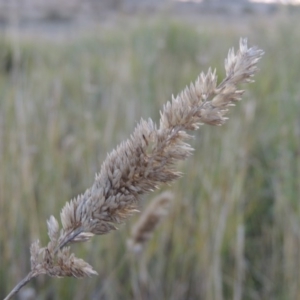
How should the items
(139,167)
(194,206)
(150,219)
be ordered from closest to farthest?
(139,167)
(150,219)
(194,206)

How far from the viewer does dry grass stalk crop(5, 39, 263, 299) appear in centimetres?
32

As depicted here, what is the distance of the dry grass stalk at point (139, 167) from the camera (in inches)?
12.6

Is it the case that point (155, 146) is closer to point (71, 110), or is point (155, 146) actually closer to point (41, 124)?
point (41, 124)

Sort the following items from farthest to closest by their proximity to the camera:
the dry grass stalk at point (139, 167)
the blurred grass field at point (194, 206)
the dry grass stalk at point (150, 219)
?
the blurred grass field at point (194, 206), the dry grass stalk at point (150, 219), the dry grass stalk at point (139, 167)

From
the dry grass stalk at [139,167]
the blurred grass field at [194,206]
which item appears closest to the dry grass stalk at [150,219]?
the blurred grass field at [194,206]

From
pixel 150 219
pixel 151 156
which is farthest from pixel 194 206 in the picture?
pixel 151 156

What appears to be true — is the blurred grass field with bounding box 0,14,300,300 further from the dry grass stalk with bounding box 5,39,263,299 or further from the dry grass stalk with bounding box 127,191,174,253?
the dry grass stalk with bounding box 5,39,263,299

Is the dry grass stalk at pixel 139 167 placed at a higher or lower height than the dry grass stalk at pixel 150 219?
higher

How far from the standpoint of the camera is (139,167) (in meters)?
0.32

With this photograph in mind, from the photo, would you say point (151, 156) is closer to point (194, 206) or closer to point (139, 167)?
point (139, 167)

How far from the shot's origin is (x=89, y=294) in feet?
4.85

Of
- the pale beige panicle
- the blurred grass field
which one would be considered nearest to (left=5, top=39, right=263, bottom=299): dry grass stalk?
the pale beige panicle

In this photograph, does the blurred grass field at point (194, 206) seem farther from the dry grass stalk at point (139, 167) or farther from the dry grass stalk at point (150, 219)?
the dry grass stalk at point (139, 167)

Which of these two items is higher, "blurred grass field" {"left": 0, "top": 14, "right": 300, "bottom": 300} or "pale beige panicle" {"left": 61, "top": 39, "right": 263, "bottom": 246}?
"pale beige panicle" {"left": 61, "top": 39, "right": 263, "bottom": 246}
